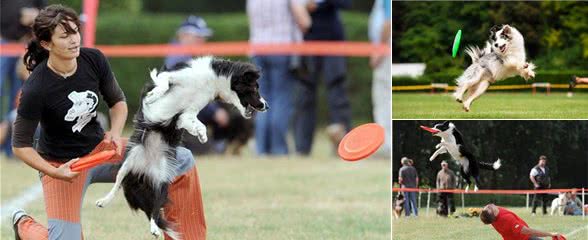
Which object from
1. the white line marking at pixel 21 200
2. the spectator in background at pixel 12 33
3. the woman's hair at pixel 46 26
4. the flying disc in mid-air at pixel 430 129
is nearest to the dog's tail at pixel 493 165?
→ the flying disc in mid-air at pixel 430 129

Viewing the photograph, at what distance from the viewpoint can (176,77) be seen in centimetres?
566

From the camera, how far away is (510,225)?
6000 millimetres

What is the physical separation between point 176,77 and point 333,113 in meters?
8.97

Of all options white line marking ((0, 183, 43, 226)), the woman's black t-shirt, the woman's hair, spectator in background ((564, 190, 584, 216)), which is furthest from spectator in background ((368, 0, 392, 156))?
the woman's hair

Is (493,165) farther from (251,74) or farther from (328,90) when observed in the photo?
(328,90)

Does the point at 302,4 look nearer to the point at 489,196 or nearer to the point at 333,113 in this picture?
the point at 333,113

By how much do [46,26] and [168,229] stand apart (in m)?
1.19

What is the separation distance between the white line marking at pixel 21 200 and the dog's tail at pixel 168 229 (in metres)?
3.01

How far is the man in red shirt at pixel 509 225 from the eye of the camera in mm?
5906

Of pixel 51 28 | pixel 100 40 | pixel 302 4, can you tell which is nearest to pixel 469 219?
pixel 51 28

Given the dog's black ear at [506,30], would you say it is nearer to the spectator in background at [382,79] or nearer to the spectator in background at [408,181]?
the spectator in background at [408,181]

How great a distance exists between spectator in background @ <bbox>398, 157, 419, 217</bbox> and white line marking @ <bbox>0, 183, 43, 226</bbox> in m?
4.04

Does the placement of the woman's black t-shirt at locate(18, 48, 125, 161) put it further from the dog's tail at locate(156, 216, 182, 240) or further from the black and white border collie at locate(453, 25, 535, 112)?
the black and white border collie at locate(453, 25, 535, 112)

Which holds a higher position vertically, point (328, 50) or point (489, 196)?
point (328, 50)
